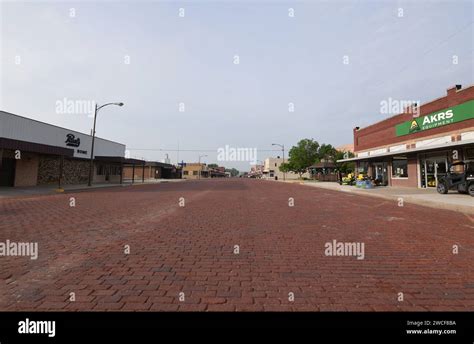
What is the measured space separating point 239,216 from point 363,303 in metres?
6.68

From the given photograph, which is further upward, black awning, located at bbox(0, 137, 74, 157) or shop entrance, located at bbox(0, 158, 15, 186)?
black awning, located at bbox(0, 137, 74, 157)

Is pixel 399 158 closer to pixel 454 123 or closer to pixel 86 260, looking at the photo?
pixel 454 123

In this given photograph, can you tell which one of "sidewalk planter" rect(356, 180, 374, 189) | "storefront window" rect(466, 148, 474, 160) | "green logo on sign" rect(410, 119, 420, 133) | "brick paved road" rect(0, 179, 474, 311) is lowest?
"brick paved road" rect(0, 179, 474, 311)

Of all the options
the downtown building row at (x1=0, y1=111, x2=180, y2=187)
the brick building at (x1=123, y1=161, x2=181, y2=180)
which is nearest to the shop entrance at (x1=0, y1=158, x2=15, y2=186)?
the downtown building row at (x1=0, y1=111, x2=180, y2=187)

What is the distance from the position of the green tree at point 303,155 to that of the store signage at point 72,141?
4724cm

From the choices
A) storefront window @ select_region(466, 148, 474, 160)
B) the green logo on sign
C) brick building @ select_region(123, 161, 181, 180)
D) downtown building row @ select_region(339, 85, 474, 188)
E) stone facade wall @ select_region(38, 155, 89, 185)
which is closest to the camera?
storefront window @ select_region(466, 148, 474, 160)

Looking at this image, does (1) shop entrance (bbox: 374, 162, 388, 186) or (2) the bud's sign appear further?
(1) shop entrance (bbox: 374, 162, 388, 186)

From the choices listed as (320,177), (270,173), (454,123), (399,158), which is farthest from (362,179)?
(270,173)

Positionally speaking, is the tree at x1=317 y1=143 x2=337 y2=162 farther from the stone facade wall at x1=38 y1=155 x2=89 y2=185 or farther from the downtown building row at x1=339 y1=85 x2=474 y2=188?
the stone facade wall at x1=38 y1=155 x2=89 y2=185

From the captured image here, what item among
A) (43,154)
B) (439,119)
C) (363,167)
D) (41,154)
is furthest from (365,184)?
(41,154)

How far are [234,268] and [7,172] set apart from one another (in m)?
28.7

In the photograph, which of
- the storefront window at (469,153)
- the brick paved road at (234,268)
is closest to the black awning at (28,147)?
the brick paved road at (234,268)

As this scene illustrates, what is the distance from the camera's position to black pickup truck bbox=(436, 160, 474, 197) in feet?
51.6

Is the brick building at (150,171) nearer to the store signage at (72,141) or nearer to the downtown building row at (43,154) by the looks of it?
the downtown building row at (43,154)
